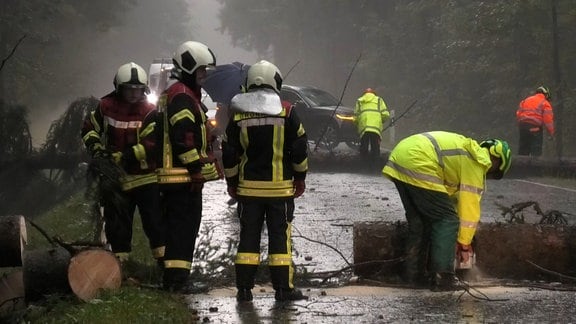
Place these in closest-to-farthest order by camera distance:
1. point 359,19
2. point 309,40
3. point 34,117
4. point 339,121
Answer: point 339,121, point 34,117, point 359,19, point 309,40

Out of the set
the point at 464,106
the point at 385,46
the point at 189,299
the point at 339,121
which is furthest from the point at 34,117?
the point at 189,299

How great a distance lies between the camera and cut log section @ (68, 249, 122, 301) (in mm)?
6082

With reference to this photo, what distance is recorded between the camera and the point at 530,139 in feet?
57.1

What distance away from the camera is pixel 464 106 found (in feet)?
102

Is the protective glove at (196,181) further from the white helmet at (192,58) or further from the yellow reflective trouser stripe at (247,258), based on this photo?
the white helmet at (192,58)

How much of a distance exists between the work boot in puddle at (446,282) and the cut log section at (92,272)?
2.45m

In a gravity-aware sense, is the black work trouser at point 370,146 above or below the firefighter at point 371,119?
below

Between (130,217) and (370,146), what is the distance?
1044cm

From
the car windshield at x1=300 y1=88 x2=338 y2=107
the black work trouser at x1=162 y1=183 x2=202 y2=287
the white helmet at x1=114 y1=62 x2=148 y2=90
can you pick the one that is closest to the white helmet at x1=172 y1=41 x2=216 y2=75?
the white helmet at x1=114 y1=62 x2=148 y2=90

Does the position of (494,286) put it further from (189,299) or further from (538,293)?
(189,299)

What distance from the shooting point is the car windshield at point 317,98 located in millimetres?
22094

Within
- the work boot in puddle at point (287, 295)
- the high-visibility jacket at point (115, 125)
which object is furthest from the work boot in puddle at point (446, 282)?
the high-visibility jacket at point (115, 125)

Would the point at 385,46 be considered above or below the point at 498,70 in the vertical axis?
above

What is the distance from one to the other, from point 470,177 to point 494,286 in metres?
0.93
